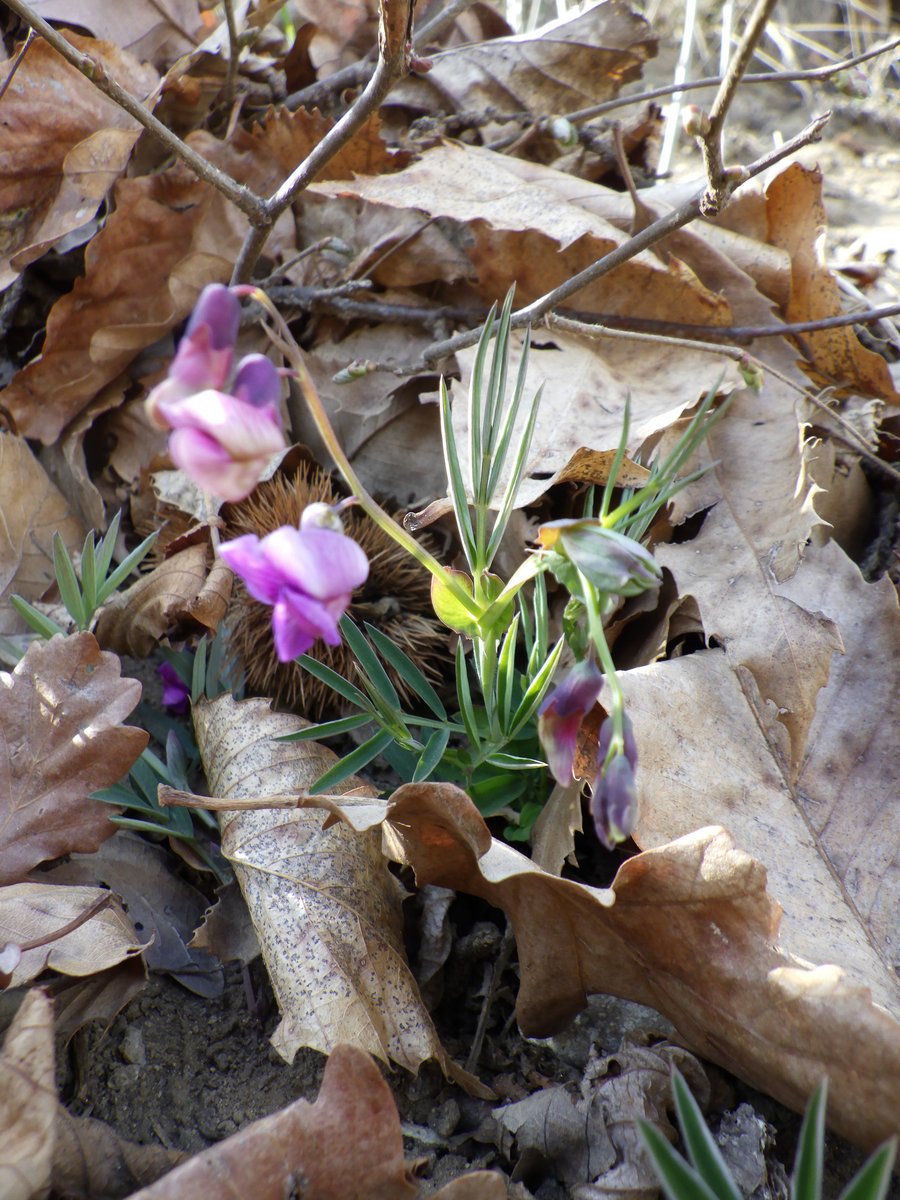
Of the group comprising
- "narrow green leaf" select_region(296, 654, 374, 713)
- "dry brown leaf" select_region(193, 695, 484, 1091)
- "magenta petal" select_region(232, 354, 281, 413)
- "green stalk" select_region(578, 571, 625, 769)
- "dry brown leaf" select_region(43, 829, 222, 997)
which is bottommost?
"dry brown leaf" select_region(43, 829, 222, 997)

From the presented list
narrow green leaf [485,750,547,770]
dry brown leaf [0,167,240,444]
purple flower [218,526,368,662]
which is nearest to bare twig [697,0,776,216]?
purple flower [218,526,368,662]

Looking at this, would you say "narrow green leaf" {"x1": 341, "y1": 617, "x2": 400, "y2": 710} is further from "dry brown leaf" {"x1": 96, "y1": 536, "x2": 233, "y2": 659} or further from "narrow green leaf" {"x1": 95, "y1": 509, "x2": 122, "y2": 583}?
"narrow green leaf" {"x1": 95, "y1": 509, "x2": 122, "y2": 583}

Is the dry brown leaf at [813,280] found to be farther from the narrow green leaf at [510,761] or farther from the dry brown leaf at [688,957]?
the dry brown leaf at [688,957]

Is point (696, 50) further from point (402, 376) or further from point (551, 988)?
point (551, 988)

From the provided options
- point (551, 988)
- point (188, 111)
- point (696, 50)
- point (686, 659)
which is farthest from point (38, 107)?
point (696, 50)

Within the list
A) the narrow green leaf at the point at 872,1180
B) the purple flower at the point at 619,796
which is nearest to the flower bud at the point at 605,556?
the purple flower at the point at 619,796
